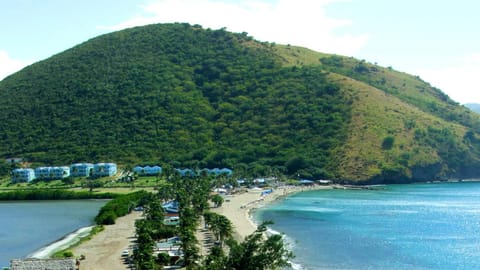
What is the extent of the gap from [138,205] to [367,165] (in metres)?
74.9

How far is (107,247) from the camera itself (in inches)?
2835

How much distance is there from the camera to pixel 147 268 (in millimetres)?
47750

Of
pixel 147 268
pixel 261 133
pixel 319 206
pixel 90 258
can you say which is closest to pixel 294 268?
pixel 147 268

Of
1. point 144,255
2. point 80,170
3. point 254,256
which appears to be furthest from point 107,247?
point 80,170

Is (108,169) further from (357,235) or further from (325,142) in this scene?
(357,235)

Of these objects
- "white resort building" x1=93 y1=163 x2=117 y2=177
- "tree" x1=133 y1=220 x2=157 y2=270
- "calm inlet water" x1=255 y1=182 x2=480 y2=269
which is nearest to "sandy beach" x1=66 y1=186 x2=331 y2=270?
"calm inlet water" x1=255 y1=182 x2=480 y2=269

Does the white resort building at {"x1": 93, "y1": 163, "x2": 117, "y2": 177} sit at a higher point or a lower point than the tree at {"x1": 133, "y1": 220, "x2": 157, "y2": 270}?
higher

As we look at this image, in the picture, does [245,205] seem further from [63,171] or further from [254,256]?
[63,171]

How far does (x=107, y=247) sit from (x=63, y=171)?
104121 millimetres

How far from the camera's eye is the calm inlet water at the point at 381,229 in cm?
6400

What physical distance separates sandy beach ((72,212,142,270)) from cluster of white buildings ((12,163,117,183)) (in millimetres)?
75201

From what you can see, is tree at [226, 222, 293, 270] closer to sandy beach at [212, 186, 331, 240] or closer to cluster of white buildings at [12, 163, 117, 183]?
sandy beach at [212, 186, 331, 240]

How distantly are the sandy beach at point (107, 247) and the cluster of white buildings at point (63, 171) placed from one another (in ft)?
247

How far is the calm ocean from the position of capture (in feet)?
259
